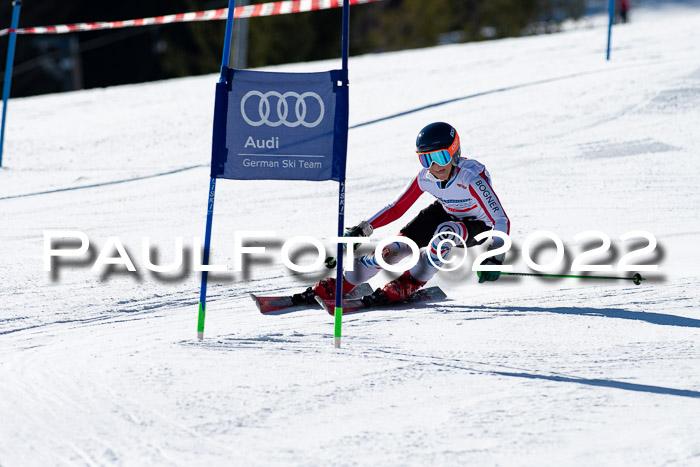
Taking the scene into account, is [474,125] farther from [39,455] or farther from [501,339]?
[39,455]

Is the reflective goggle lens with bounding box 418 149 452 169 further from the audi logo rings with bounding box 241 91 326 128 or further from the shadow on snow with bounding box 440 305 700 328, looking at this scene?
the audi logo rings with bounding box 241 91 326 128

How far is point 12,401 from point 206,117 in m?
9.28

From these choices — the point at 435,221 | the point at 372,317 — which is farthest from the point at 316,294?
the point at 435,221

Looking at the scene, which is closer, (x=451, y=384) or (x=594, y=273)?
(x=451, y=384)

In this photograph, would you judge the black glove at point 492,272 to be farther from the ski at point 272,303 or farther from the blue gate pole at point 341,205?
the ski at point 272,303

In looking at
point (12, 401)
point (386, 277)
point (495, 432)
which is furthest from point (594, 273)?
point (12, 401)

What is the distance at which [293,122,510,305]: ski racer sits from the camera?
20.1 feet

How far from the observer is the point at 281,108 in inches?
203

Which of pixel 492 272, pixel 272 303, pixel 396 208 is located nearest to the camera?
pixel 492 272

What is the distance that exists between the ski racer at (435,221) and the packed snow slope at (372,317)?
0.28 m

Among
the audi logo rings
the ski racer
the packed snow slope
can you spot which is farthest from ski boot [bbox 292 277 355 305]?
the audi logo rings

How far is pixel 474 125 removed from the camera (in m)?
11.7

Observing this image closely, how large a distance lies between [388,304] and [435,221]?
648 mm

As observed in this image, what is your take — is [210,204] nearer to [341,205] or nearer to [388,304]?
[341,205]
